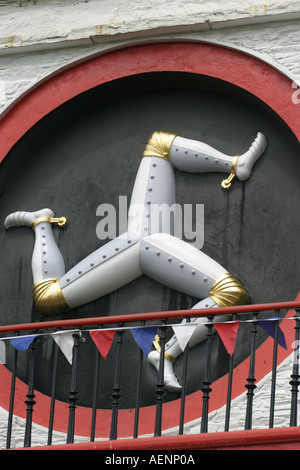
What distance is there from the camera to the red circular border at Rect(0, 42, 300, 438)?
36.2 feet

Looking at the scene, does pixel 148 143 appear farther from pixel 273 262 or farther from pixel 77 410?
pixel 77 410

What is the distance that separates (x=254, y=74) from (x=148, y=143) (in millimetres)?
1153

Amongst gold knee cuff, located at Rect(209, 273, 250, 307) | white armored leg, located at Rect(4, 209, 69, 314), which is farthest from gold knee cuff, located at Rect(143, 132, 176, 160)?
gold knee cuff, located at Rect(209, 273, 250, 307)

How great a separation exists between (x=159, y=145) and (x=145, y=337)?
259 centimetres

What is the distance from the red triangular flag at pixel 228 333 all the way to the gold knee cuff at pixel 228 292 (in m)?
1.28

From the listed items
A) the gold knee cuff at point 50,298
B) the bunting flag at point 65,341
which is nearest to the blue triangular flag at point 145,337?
the bunting flag at point 65,341

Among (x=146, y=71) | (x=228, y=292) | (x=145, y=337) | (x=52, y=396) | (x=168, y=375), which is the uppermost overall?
(x=146, y=71)

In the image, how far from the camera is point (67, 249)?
12.2m

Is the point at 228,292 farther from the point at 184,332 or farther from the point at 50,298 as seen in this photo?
the point at 50,298

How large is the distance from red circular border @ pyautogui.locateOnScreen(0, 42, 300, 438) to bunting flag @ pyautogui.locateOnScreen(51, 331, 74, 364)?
1074 mm

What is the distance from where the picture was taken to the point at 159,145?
12.1m

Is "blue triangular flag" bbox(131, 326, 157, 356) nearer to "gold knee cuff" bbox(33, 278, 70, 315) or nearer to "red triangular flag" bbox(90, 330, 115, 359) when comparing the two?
"red triangular flag" bbox(90, 330, 115, 359)

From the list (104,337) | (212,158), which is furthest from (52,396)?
(212,158)
